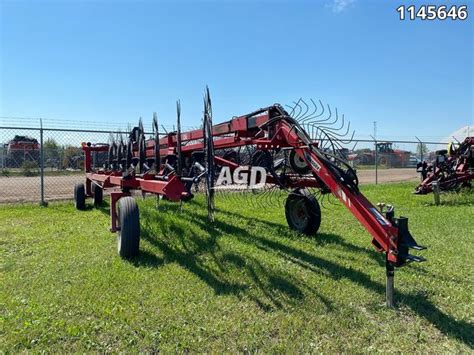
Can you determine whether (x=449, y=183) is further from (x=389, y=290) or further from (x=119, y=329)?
(x=119, y=329)

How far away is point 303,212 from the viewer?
244 inches

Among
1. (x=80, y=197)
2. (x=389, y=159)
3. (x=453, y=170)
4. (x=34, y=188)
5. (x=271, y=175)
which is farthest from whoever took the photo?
(x=389, y=159)

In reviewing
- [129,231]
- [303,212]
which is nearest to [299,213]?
[303,212]

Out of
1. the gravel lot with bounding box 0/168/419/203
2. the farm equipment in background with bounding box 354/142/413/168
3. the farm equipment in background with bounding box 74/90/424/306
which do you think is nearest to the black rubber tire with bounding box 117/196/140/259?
the farm equipment in background with bounding box 74/90/424/306

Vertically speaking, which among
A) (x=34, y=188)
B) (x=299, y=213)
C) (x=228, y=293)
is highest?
(x=34, y=188)

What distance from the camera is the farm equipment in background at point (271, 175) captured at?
333cm

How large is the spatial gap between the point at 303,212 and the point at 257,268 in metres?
2.11

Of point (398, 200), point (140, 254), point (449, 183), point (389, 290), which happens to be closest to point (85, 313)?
point (140, 254)

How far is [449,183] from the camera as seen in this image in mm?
10758

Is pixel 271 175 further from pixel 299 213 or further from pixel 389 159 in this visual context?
pixel 389 159

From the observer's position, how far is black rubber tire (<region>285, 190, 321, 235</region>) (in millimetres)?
5918

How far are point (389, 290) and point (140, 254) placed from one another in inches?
118

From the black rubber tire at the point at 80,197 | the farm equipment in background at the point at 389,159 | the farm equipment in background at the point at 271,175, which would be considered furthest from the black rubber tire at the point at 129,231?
the farm equipment in background at the point at 389,159

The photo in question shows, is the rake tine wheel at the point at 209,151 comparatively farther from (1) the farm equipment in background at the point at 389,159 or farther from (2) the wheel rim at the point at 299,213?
(1) the farm equipment in background at the point at 389,159
